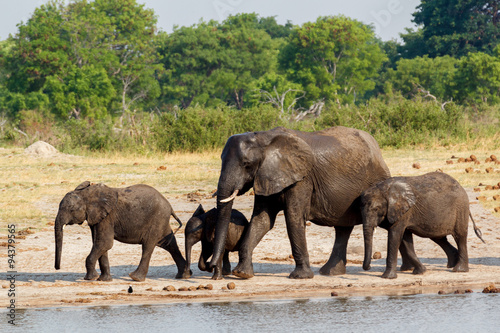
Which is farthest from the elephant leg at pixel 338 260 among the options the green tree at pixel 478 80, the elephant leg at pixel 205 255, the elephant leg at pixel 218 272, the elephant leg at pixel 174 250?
the green tree at pixel 478 80

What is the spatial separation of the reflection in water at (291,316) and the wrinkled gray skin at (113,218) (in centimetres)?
114

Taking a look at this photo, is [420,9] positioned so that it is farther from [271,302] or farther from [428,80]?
[271,302]

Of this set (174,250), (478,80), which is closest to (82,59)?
(478,80)

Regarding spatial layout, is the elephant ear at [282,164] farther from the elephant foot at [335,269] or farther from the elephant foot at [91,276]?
the elephant foot at [91,276]

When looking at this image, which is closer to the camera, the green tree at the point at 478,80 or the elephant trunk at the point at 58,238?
the elephant trunk at the point at 58,238

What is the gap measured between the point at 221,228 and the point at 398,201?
2130mm

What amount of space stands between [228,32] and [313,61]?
28.6ft

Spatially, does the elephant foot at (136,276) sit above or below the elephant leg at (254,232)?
below

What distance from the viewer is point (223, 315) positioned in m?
8.50

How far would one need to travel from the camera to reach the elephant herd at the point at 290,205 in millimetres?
9617

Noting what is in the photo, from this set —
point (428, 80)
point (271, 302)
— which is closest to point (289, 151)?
point (271, 302)

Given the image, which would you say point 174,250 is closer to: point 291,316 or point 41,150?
point 291,316

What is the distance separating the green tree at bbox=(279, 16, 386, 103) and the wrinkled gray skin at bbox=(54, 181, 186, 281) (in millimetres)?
42835

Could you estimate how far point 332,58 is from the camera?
53.8 m
